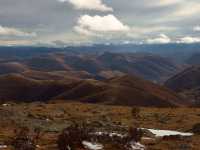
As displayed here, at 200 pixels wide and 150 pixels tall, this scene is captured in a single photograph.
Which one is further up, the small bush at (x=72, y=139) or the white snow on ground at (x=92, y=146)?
the small bush at (x=72, y=139)

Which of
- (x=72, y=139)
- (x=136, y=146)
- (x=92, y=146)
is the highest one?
(x=72, y=139)

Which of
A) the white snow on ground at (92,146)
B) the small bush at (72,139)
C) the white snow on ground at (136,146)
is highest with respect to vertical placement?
the small bush at (72,139)

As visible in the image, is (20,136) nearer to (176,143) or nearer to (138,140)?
(138,140)

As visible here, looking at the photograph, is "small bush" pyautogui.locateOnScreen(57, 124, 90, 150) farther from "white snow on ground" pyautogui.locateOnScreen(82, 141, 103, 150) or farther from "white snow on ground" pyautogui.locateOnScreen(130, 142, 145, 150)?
"white snow on ground" pyautogui.locateOnScreen(130, 142, 145, 150)

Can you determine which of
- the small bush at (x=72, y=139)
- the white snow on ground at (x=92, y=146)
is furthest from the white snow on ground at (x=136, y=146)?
the small bush at (x=72, y=139)

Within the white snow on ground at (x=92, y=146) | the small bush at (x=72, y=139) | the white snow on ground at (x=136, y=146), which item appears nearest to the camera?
the small bush at (x=72, y=139)

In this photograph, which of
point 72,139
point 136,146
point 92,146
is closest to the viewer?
point 72,139

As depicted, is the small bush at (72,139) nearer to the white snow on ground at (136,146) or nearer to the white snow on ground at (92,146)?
the white snow on ground at (92,146)

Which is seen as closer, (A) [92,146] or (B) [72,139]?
(B) [72,139]

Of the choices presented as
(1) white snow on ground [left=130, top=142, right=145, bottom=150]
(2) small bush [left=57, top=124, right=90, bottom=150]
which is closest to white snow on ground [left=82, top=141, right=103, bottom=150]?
(2) small bush [left=57, top=124, right=90, bottom=150]

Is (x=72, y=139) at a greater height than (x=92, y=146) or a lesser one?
greater

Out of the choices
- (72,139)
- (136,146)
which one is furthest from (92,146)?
(136,146)

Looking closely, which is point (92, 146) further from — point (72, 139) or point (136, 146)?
point (136, 146)
